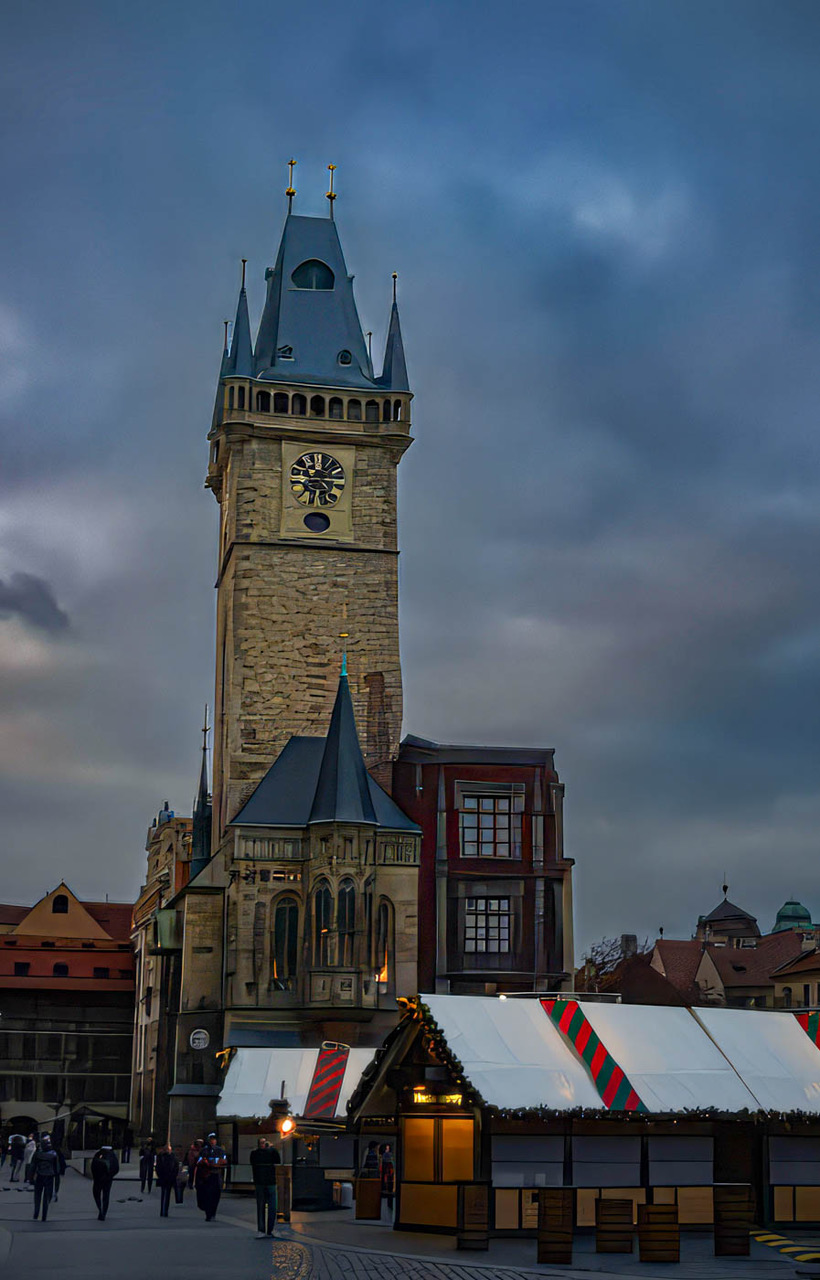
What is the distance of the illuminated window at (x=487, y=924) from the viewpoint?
5681 centimetres

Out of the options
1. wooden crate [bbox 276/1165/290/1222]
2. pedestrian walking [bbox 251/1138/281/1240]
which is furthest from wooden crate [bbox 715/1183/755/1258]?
wooden crate [bbox 276/1165/290/1222]

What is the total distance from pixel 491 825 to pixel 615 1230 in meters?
34.5

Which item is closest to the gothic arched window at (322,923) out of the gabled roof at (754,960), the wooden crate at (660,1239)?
the wooden crate at (660,1239)

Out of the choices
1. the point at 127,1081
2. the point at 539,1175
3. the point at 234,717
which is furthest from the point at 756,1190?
the point at 127,1081

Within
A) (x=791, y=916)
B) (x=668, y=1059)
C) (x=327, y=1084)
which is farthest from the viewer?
(x=791, y=916)

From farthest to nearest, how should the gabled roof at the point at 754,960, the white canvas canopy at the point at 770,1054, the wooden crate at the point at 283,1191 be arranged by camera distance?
the gabled roof at the point at 754,960 → the wooden crate at the point at 283,1191 → the white canvas canopy at the point at 770,1054

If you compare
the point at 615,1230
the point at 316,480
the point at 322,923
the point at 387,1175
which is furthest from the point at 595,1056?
the point at 316,480

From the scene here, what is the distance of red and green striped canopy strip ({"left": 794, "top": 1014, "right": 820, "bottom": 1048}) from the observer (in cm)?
2983

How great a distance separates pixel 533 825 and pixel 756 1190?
30.8m

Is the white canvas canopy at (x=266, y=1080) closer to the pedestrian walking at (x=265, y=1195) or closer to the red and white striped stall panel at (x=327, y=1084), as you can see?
the red and white striped stall panel at (x=327, y=1084)

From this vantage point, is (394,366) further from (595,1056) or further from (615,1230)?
(615,1230)

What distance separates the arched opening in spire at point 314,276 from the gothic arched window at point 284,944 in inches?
1037

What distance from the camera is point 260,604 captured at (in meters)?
62.4

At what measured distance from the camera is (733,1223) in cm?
2338
